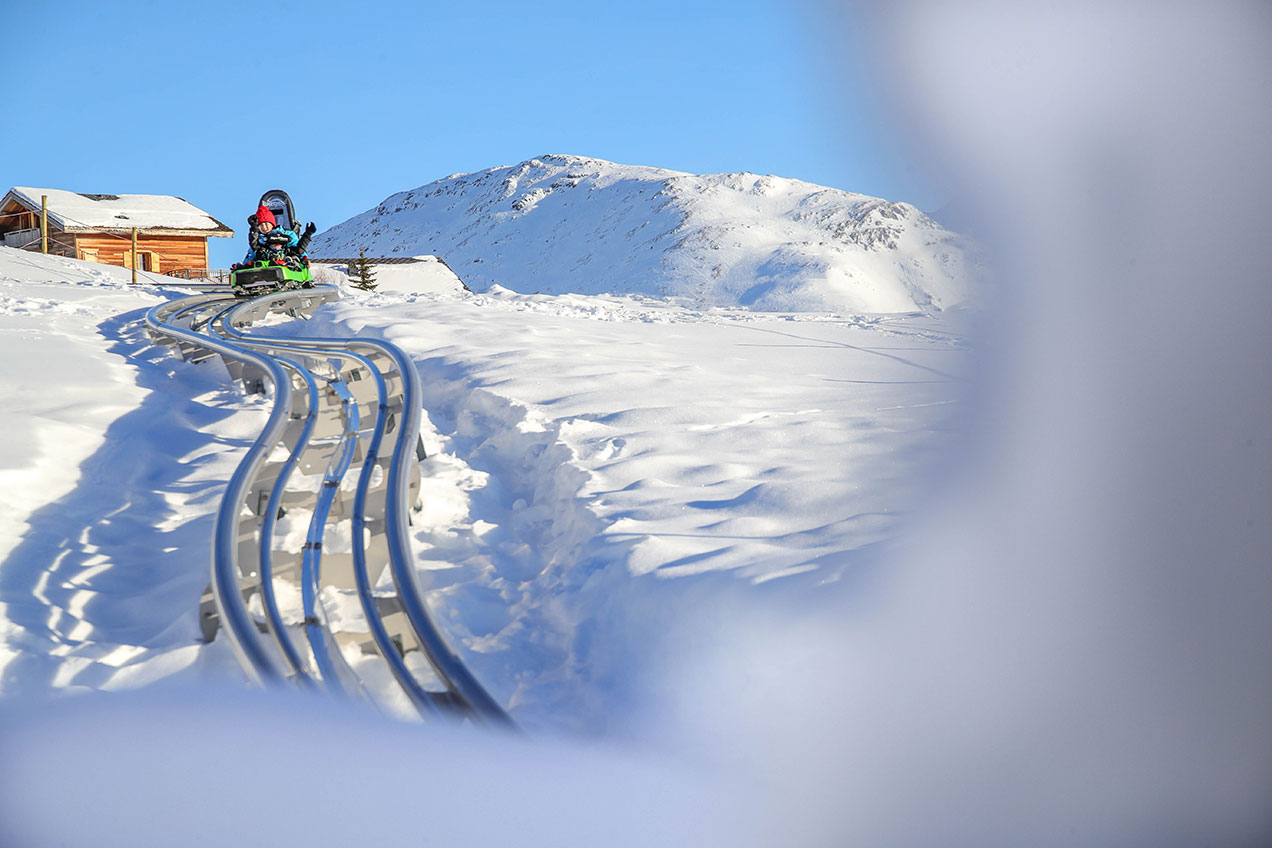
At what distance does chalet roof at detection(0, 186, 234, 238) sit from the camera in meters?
34.9

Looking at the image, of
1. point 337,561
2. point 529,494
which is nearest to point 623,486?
point 529,494

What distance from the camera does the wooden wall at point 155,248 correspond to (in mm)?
35500

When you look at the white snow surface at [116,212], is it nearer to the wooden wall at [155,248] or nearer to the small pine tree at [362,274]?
the wooden wall at [155,248]

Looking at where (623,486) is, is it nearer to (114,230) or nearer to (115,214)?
(114,230)

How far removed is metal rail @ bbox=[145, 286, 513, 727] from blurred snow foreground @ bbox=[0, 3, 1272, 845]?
608 millimetres

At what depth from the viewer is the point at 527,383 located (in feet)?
31.5

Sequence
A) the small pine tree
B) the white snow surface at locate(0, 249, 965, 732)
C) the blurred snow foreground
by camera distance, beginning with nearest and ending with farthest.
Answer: the blurred snow foreground < the white snow surface at locate(0, 249, 965, 732) < the small pine tree

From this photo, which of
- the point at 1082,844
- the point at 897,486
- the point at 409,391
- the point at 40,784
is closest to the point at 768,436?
the point at 897,486

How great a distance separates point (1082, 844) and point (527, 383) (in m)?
7.61

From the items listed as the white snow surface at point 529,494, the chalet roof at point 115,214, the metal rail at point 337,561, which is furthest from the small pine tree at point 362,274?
the metal rail at point 337,561

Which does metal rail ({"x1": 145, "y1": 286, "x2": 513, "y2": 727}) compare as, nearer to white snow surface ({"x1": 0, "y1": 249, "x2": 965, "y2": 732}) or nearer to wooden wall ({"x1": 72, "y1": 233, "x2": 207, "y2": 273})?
white snow surface ({"x1": 0, "y1": 249, "x2": 965, "y2": 732})

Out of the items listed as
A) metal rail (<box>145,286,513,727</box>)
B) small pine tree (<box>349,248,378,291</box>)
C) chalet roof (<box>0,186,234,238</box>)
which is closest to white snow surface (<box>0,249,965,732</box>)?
metal rail (<box>145,286,513,727</box>)

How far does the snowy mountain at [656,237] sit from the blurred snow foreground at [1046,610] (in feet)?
167

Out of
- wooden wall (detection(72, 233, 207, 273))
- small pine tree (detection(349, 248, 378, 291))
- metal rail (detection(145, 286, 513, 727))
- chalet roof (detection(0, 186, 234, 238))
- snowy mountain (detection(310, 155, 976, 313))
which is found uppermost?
snowy mountain (detection(310, 155, 976, 313))
